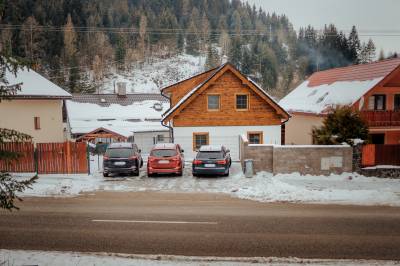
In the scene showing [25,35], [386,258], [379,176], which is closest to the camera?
[386,258]

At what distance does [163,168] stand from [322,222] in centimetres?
959

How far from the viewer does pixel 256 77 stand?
118m

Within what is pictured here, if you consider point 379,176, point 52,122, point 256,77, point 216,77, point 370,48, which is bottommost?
point 379,176

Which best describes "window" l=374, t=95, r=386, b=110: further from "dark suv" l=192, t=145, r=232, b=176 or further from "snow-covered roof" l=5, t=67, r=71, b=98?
"snow-covered roof" l=5, t=67, r=71, b=98

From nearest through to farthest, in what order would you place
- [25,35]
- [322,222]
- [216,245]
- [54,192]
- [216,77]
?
[216,245], [322,222], [54,192], [216,77], [25,35]

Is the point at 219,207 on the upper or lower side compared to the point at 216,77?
lower

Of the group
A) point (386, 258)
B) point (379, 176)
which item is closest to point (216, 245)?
point (386, 258)

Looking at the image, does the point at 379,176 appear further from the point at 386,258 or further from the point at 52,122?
the point at 52,122

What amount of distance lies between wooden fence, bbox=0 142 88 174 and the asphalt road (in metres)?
5.24

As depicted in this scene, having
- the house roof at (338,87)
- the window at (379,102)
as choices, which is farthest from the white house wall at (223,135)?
the window at (379,102)

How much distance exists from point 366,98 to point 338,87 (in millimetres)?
4252

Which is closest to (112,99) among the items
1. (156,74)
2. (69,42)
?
(69,42)

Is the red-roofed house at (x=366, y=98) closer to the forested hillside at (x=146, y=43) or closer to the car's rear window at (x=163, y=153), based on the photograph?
the car's rear window at (x=163, y=153)

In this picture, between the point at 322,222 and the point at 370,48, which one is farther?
the point at 370,48
